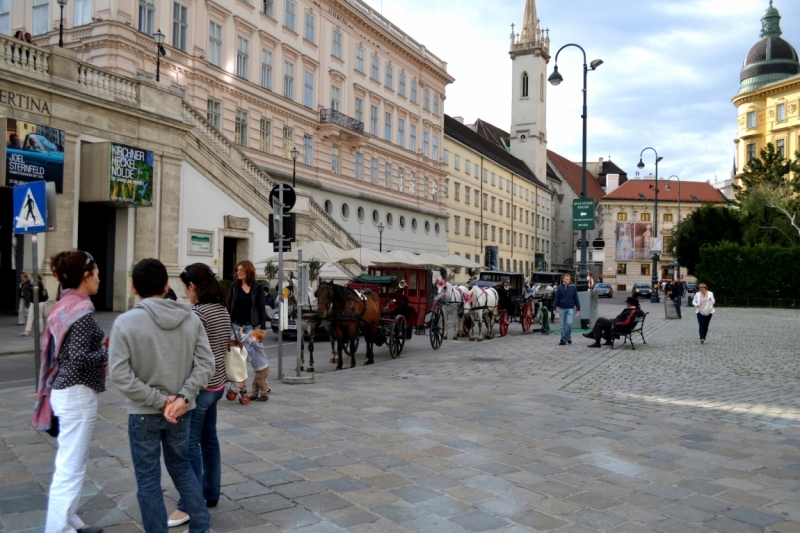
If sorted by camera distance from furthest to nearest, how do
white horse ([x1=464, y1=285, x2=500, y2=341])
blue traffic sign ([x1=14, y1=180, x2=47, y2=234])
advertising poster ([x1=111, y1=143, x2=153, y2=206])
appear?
advertising poster ([x1=111, y1=143, x2=153, y2=206]) → white horse ([x1=464, y1=285, x2=500, y2=341]) → blue traffic sign ([x1=14, y1=180, x2=47, y2=234])

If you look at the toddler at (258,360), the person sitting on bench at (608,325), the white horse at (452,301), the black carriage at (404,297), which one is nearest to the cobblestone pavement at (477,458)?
the toddler at (258,360)

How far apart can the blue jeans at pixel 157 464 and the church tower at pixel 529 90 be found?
9355cm

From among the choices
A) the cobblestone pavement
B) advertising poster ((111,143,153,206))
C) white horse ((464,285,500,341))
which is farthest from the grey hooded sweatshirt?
advertising poster ((111,143,153,206))

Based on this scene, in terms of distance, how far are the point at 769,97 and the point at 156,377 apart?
98.4 m

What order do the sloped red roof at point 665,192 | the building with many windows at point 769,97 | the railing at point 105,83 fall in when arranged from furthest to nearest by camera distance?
the sloped red roof at point 665,192 < the building with many windows at point 769,97 < the railing at point 105,83

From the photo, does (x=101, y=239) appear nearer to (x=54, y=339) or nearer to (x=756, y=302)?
(x=54, y=339)

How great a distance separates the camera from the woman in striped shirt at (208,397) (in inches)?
189

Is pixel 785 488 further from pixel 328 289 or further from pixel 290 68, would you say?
pixel 290 68

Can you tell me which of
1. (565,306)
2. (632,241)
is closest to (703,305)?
(565,306)

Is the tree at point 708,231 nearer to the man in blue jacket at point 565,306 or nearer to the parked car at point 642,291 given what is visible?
the parked car at point 642,291

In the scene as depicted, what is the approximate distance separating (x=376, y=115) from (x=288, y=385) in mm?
41163

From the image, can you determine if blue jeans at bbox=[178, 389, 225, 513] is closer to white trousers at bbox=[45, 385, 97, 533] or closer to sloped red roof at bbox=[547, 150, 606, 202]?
white trousers at bbox=[45, 385, 97, 533]

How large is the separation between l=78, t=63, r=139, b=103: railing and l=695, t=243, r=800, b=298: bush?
132 ft

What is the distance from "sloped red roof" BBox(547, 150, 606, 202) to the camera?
115062 mm
